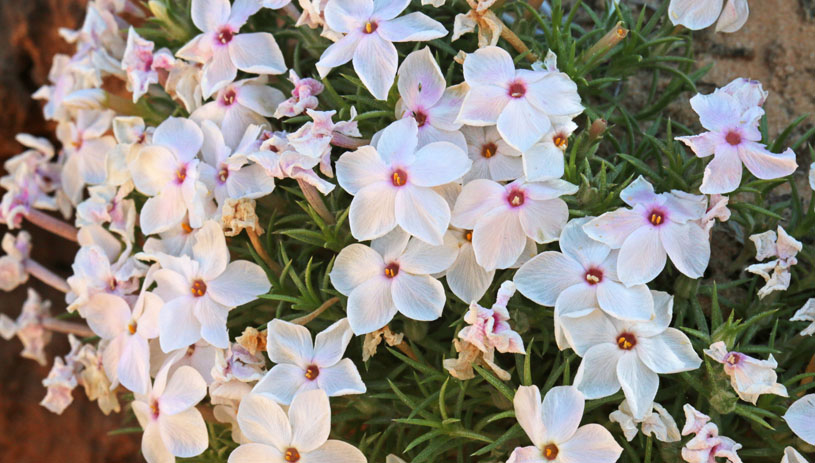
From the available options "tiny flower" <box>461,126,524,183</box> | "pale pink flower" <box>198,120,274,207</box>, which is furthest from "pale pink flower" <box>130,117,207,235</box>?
"tiny flower" <box>461,126,524,183</box>

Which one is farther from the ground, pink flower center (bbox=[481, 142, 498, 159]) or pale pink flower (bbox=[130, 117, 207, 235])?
pink flower center (bbox=[481, 142, 498, 159])

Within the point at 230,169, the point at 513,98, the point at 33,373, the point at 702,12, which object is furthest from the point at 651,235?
the point at 33,373

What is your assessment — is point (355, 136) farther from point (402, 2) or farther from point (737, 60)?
point (737, 60)

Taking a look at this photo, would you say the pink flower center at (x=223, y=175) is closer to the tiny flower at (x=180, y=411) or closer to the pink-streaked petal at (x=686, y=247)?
the tiny flower at (x=180, y=411)

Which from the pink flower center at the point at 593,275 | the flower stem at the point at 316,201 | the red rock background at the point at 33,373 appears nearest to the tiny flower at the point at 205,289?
the flower stem at the point at 316,201

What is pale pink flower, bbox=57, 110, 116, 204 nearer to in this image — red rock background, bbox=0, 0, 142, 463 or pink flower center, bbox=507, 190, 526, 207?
red rock background, bbox=0, 0, 142, 463

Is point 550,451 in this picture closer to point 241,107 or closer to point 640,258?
point 640,258

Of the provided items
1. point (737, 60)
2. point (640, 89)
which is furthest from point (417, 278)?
point (737, 60)
